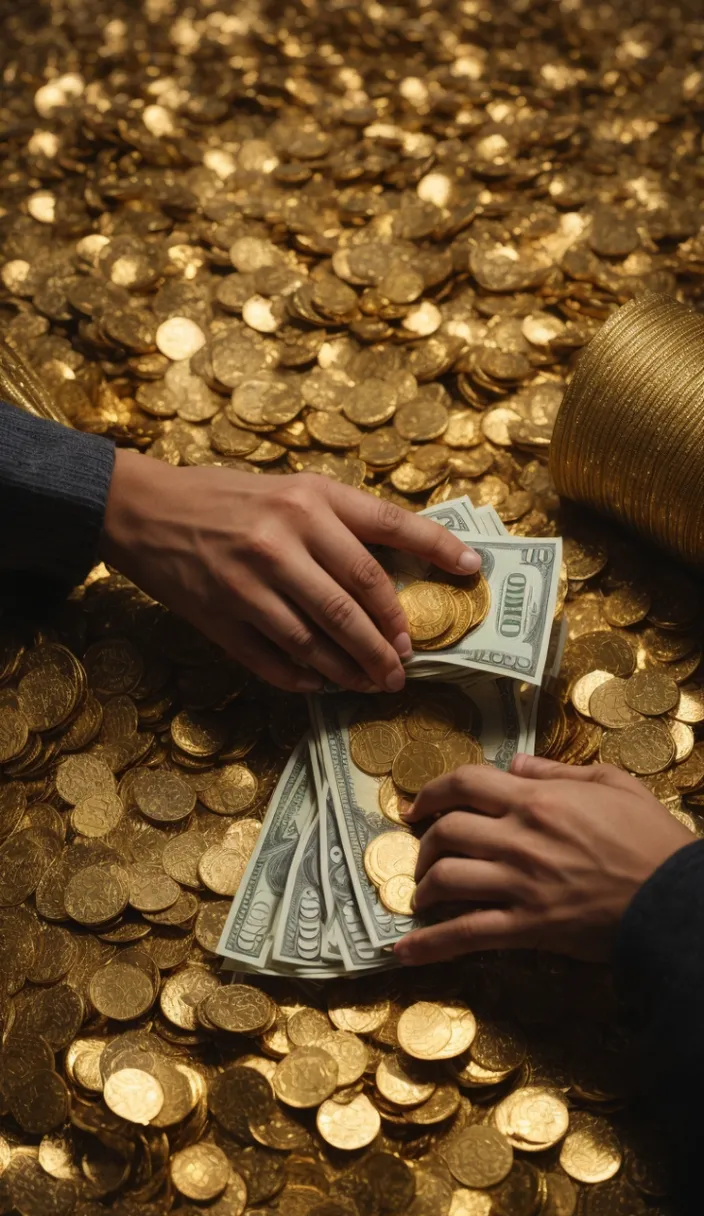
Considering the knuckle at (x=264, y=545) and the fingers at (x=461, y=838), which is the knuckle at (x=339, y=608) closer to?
the knuckle at (x=264, y=545)

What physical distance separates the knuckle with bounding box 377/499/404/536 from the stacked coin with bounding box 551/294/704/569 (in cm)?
36

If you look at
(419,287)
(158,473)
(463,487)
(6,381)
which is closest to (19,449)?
(158,473)

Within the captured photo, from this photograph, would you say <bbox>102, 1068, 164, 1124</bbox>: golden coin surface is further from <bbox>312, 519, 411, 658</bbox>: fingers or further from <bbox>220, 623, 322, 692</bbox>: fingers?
<bbox>312, 519, 411, 658</bbox>: fingers

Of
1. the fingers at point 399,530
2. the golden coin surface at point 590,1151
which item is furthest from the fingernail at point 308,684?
the golden coin surface at point 590,1151

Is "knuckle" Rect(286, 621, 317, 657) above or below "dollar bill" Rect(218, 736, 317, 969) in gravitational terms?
above

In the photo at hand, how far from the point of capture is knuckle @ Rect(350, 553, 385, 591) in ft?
4.67

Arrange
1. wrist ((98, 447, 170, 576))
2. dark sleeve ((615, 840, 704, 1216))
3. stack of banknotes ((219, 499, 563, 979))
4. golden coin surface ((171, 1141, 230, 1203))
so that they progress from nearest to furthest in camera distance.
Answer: dark sleeve ((615, 840, 704, 1216)), golden coin surface ((171, 1141, 230, 1203)), stack of banknotes ((219, 499, 563, 979)), wrist ((98, 447, 170, 576))

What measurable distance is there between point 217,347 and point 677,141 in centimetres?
124

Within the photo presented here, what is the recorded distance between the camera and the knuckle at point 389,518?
146cm

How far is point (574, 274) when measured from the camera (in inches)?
81.9

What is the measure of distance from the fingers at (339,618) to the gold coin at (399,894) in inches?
10.4

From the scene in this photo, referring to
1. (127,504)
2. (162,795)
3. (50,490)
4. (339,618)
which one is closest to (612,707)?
(339,618)

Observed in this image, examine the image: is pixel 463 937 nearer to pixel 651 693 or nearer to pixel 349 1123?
pixel 349 1123

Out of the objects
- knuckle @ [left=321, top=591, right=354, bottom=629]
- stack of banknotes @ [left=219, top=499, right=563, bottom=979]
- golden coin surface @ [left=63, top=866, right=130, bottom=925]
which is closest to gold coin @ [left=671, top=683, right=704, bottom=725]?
stack of banknotes @ [left=219, top=499, right=563, bottom=979]
